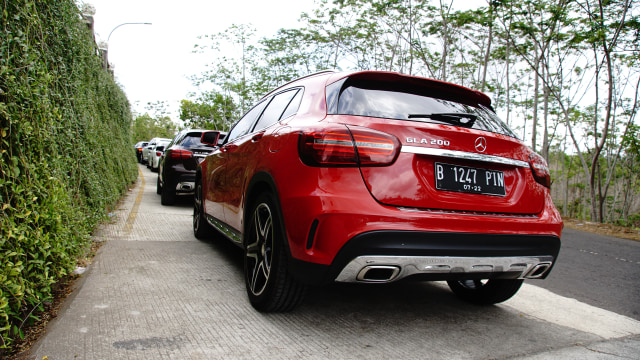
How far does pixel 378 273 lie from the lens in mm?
2396

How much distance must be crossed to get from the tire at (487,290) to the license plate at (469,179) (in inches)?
42.8

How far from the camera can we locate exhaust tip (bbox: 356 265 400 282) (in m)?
2.37

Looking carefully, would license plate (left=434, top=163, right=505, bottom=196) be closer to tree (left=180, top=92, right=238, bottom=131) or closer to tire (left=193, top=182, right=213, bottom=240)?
tire (left=193, top=182, right=213, bottom=240)

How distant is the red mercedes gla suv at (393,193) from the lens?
240 cm

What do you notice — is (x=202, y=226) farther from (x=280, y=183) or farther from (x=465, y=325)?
(x=465, y=325)

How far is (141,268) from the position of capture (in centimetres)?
409

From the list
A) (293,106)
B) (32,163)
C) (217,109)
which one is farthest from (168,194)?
(217,109)

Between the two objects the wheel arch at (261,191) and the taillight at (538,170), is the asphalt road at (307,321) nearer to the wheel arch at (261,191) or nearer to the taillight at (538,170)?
the wheel arch at (261,191)

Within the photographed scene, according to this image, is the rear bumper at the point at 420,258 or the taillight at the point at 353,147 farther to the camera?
the taillight at the point at 353,147

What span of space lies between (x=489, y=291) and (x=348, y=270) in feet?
5.79

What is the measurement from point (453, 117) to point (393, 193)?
76 cm

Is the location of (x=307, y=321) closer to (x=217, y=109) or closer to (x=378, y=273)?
(x=378, y=273)

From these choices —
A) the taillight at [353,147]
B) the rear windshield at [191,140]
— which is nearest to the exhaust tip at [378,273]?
the taillight at [353,147]

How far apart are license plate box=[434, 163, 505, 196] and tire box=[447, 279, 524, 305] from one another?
1.09m
